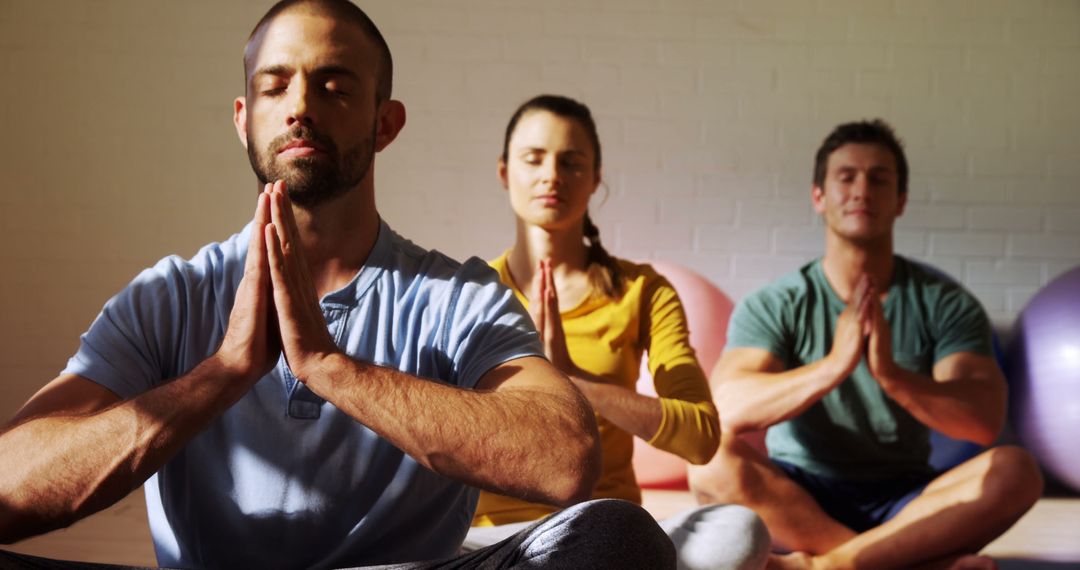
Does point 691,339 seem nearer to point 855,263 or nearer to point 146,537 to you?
point 855,263

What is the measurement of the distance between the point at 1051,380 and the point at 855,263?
3.44 ft

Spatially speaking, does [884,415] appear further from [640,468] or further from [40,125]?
[40,125]

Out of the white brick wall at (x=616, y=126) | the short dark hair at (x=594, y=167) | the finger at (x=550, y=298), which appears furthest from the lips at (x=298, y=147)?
the white brick wall at (x=616, y=126)

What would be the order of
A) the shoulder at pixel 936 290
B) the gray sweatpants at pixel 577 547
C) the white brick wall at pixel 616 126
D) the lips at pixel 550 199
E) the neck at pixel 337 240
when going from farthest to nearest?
1. the white brick wall at pixel 616 126
2. the shoulder at pixel 936 290
3. the lips at pixel 550 199
4. the neck at pixel 337 240
5. the gray sweatpants at pixel 577 547

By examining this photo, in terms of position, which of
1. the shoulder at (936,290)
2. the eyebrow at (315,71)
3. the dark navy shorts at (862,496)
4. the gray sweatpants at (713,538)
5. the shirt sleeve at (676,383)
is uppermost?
the eyebrow at (315,71)

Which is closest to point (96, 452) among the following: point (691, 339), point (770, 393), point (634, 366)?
point (634, 366)

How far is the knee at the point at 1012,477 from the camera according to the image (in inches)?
97.5

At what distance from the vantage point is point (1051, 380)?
3406 mm

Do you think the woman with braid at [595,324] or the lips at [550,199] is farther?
the lips at [550,199]

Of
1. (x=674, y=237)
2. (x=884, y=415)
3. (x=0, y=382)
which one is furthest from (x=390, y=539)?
(x=0, y=382)

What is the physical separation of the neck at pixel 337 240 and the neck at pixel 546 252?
88 cm

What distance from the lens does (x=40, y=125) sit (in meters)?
4.11

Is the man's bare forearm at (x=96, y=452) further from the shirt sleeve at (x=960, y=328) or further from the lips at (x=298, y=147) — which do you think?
the shirt sleeve at (x=960, y=328)

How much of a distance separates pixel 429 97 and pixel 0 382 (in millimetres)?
1841
